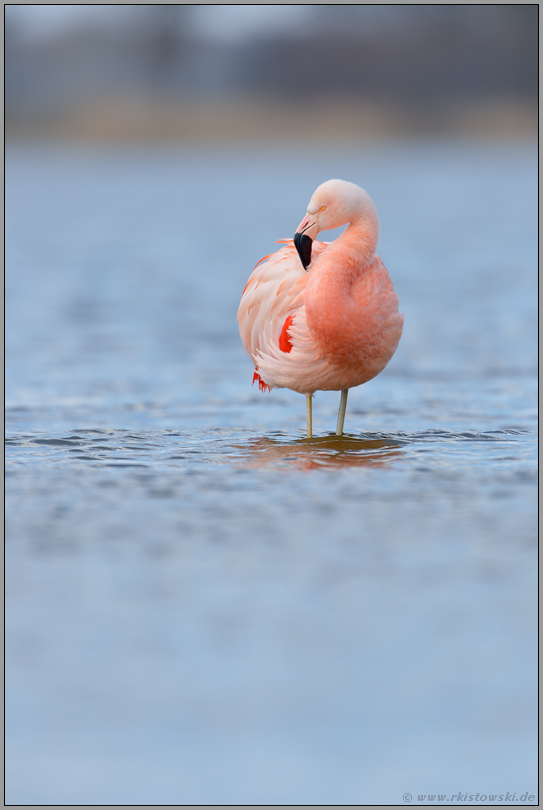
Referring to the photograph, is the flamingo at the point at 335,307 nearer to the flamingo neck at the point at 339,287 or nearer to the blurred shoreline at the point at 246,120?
the flamingo neck at the point at 339,287

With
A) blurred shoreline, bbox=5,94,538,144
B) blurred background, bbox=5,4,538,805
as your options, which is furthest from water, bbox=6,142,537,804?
blurred shoreline, bbox=5,94,538,144

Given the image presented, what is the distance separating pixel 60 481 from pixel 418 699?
282 centimetres

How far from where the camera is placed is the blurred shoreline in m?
37.2

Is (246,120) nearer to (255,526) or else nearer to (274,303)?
(274,303)

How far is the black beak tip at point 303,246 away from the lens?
20.1 feet

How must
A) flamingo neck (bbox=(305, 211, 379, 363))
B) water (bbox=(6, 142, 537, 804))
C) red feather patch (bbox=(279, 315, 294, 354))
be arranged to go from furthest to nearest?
red feather patch (bbox=(279, 315, 294, 354)), flamingo neck (bbox=(305, 211, 379, 363)), water (bbox=(6, 142, 537, 804))

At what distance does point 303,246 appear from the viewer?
616cm

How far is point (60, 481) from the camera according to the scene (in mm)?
5730

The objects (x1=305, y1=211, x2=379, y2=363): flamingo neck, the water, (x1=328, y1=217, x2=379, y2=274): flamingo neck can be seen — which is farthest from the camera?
(x1=328, y1=217, x2=379, y2=274): flamingo neck

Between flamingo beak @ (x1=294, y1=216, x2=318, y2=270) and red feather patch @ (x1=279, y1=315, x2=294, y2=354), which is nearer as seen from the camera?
flamingo beak @ (x1=294, y1=216, x2=318, y2=270)

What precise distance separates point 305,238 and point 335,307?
417mm

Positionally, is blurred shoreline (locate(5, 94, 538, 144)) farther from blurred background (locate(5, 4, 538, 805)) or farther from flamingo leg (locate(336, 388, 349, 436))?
flamingo leg (locate(336, 388, 349, 436))

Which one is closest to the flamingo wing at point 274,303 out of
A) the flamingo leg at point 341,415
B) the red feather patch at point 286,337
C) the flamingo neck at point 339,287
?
the red feather patch at point 286,337

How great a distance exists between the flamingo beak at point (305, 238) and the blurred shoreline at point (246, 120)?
31845 mm
